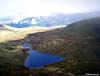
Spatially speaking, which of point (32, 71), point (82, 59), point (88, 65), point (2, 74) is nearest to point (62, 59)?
point (82, 59)

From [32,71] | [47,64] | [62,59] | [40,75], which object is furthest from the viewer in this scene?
[62,59]

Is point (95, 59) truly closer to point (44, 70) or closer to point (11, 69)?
point (44, 70)

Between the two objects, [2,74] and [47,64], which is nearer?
[2,74]

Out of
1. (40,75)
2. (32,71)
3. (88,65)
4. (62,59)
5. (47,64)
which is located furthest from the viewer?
(62,59)

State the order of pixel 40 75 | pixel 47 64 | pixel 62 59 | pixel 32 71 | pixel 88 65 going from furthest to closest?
pixel 62 59
pixel 47 64
pixel 88 65
pixel 32 71
pixel 40 75

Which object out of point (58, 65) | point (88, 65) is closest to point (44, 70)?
point (58, 65)

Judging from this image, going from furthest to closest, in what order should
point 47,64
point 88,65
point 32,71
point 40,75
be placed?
point 47,64, point 88,65, point 32,71, point 40,75

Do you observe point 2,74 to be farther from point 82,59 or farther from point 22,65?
point 82,59

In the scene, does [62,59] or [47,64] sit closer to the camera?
[47,64]
